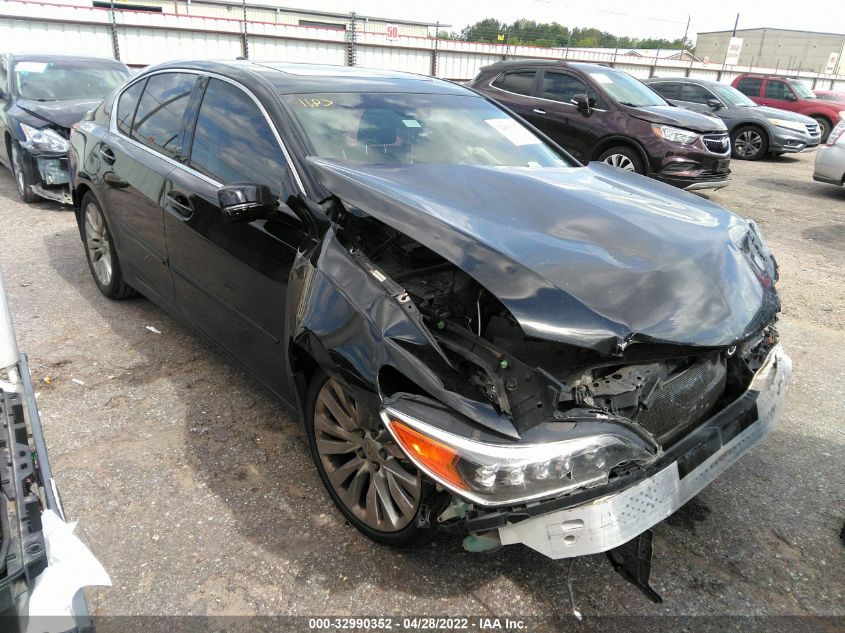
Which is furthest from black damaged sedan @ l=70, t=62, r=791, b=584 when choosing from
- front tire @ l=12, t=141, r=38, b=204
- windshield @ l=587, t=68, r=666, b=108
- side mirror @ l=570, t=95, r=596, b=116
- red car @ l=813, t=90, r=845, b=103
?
red car @ l=813, t=90, r=845, b=103

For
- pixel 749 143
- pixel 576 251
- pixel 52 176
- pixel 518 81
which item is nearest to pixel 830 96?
pixel 749 143

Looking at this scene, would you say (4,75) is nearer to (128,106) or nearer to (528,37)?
(128,106)

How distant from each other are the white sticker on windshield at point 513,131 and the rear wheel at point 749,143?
1131cm

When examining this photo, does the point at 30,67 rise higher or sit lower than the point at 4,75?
higher

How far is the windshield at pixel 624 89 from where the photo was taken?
8570 millimetres

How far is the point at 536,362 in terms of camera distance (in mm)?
1982

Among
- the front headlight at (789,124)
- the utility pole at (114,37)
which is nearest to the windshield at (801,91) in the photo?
the front headlight at (789,124)

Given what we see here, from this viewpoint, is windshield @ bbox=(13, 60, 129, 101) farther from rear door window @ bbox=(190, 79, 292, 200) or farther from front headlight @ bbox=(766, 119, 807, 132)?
front headlight @ bbox=(766, 119, 807, 132)

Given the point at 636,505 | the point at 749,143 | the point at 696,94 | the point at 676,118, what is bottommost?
the point at 749,143

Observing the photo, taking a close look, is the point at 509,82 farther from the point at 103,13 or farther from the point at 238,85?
the point at 103,13

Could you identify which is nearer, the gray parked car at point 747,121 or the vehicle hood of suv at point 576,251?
the vehicle hood of suv at point 576,251

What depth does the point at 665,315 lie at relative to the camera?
77.2 inches

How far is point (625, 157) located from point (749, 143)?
6274mm

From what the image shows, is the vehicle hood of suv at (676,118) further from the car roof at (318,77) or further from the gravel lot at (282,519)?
the car roof at (318,77)
